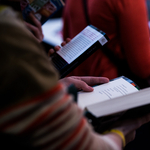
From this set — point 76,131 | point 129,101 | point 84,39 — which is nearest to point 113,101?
point 129,101

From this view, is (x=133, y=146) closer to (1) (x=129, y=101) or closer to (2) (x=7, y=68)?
(1) (x=129, y=101)

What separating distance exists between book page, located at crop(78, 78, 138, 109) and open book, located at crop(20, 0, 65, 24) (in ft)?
1.33

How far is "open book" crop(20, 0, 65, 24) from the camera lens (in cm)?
75

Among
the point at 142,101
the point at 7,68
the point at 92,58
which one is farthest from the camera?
the point at 92,58

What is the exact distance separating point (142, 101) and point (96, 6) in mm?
526

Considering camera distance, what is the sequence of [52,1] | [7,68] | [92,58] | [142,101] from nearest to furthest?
[7,68], [142,101], [52,1], [92,58]

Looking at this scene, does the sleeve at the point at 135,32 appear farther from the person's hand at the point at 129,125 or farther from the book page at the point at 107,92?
the person's hand at the point at 129,125

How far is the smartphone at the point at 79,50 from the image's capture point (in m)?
0.72

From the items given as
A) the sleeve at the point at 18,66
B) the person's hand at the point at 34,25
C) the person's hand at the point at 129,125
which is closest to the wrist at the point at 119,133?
the person's hand at the point at 129,125

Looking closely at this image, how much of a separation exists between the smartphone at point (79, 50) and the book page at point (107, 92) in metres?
0.15

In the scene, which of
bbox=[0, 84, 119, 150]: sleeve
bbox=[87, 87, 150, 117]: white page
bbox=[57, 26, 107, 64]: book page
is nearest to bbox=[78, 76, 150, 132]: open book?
bbox=[87, 87, 150, 117]: white page

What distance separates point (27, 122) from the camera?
0.28 meters

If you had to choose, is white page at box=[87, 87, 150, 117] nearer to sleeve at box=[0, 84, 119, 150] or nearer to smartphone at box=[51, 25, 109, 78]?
sleeve at box=[0, 84, 119, 150]

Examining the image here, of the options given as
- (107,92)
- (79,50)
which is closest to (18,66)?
(107,92)
